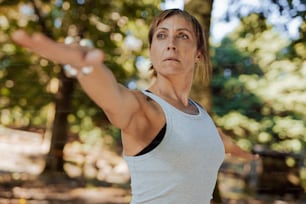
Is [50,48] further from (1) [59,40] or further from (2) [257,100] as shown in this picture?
(2) [257,100]

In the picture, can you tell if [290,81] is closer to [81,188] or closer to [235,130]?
[235,130]

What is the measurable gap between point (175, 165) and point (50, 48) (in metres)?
0.47

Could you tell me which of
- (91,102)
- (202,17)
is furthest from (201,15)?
(91,102)

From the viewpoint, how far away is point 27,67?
4422mm

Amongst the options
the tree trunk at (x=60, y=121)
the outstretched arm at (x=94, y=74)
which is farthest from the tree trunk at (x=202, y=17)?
the outstretched arm at (x=94, y=74)

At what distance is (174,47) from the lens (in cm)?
119

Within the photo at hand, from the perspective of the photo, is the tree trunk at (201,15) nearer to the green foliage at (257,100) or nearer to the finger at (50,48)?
the green foliage at (257,100)

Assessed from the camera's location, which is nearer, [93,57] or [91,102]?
[93,57]

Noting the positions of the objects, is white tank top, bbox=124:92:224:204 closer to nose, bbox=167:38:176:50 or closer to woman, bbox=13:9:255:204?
woman, bbox=13:9:255:204

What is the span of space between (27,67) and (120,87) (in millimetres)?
3696

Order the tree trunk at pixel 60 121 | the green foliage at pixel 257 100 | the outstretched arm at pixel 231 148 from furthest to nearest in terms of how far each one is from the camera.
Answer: the green foliage at pixel 257 100, the tree trunk at pixel 60 121, the outstretched arm at pixel 231 148

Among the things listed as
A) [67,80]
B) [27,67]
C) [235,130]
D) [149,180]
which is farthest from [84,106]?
[149,180]

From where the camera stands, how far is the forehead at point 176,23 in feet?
4.01

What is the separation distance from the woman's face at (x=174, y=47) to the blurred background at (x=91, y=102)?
6.85 feet
